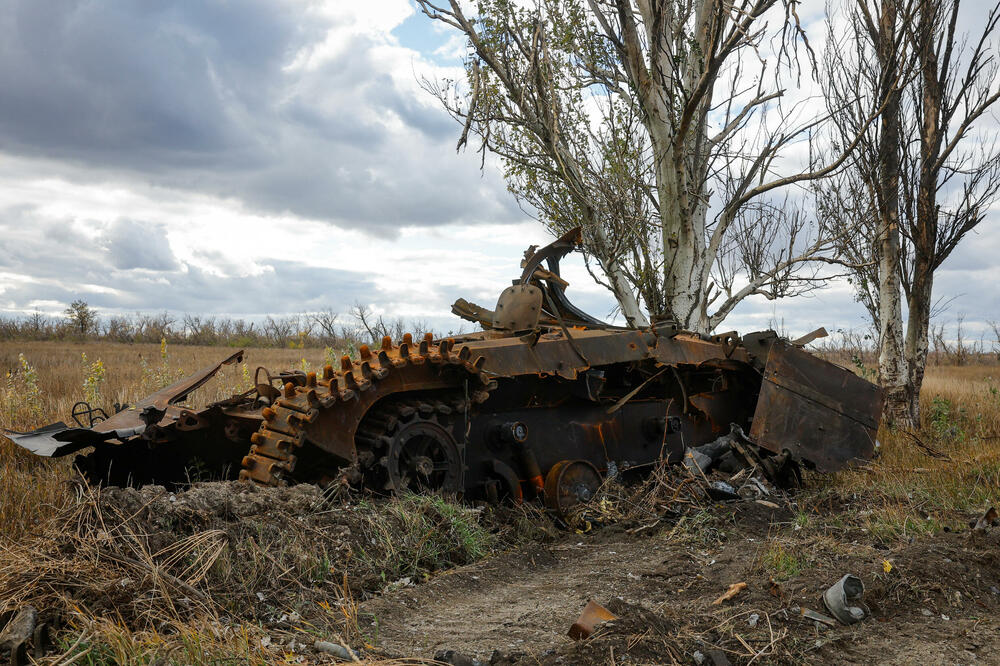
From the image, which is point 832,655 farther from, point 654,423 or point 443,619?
point 654,423

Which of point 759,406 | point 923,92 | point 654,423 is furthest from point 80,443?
point 923,92

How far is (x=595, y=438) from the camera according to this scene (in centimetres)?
717

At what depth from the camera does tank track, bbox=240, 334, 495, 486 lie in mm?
5133

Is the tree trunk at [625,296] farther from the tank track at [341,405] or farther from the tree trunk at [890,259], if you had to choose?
the tank track at [341,405]

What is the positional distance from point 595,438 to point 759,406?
1.83 meters

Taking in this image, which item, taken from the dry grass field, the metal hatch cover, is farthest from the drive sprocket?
the metal hatch cover

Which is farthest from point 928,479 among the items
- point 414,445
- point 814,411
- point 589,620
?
point 589,620

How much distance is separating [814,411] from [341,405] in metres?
5.01

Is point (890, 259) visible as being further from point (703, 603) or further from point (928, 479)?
point (703, 603)

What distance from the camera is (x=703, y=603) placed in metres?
4.18

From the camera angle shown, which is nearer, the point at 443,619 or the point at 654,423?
the point at 443,619

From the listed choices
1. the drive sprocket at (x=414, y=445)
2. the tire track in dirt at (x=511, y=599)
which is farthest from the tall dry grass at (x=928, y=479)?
the drive sprocket at (x=414, y=445)

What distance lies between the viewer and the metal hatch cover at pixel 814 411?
793 centimetres

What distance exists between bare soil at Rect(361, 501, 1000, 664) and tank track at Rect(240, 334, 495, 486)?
117 cm
